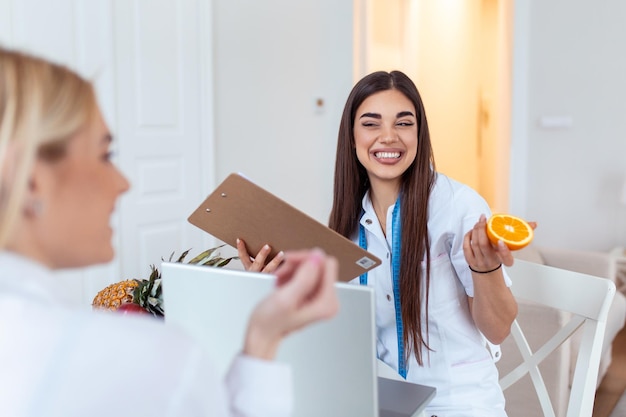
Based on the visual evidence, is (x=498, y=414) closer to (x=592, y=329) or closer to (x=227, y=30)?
(x=592, y=329)

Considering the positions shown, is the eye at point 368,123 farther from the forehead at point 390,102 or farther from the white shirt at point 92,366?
the white shirt at point 92,366

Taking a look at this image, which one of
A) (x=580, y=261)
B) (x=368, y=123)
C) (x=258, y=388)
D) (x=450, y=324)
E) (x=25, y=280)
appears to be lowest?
(x=580, y=261)

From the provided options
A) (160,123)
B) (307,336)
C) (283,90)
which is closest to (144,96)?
(160,123)

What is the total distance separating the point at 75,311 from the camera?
0.61 m

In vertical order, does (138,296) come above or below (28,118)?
below

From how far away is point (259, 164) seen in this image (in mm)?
4070

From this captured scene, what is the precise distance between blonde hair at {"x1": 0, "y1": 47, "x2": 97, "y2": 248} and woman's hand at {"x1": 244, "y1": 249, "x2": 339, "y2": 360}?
0.24m

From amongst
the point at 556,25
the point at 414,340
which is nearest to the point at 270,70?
the point at 556,25

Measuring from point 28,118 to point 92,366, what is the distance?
8.9 inches

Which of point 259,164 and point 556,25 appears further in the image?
point 556,25

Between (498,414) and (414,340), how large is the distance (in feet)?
0.81

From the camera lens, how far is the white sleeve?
67cm

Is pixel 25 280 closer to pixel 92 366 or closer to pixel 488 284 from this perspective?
pixel 92 366

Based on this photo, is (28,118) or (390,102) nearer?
(28,118)
